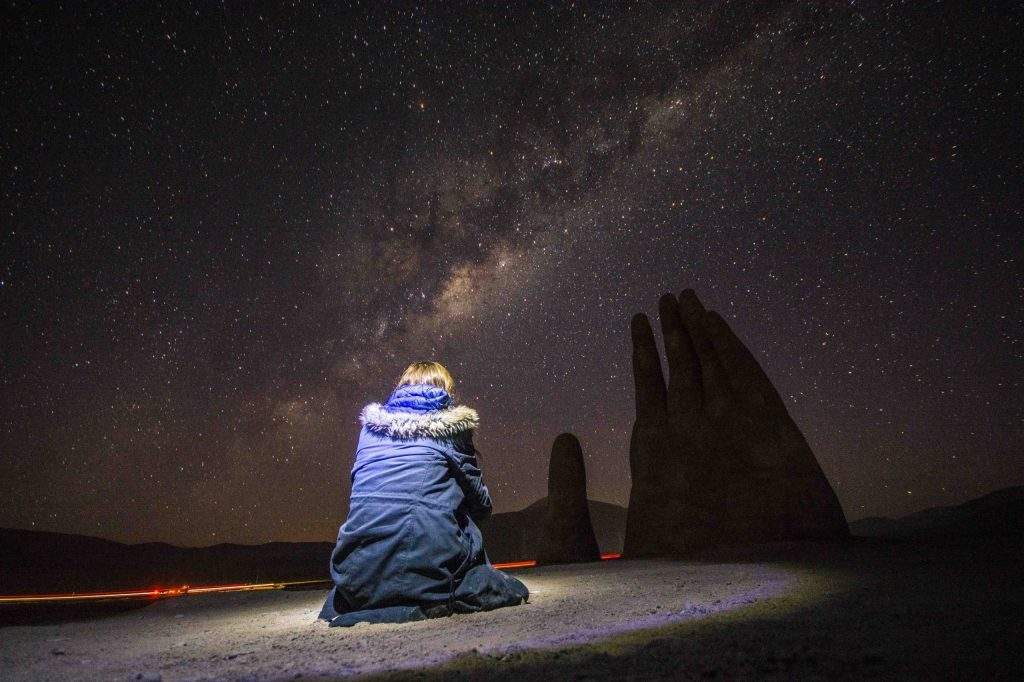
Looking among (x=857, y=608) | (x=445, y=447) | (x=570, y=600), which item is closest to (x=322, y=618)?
(x=445, y=447)

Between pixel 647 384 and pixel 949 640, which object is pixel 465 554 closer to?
pixel 949 640

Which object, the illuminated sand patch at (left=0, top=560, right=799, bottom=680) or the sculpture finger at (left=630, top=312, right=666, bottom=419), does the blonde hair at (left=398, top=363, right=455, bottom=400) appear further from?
the sculpture finger at (left=630, top=312, right=666, bottom=419)

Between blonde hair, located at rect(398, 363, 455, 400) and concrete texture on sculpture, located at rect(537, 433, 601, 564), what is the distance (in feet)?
41.8

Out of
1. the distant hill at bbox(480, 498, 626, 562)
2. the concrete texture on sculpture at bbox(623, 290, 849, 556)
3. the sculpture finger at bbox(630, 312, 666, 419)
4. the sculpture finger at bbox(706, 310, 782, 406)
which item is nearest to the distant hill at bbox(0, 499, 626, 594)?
the distant hill at bbox(480, 498, 626, 562)

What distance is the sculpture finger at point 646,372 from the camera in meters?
16.0

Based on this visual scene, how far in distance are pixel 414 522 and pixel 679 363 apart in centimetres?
1227

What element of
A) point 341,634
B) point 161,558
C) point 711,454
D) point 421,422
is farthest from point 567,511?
point 161,558

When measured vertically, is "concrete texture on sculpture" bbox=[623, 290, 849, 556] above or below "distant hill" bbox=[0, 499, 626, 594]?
above

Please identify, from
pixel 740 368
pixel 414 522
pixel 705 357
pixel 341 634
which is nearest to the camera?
pixel 341 634

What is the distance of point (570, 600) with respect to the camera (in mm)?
A: 4488

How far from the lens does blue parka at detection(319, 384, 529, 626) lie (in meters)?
3.96

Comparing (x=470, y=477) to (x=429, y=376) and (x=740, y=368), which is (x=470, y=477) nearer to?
(x=429, y=376)

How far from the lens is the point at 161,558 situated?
88.7 m

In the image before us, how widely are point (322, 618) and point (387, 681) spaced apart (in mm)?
2377
